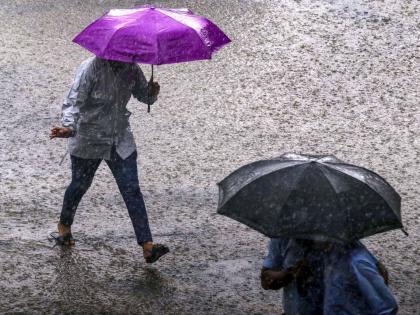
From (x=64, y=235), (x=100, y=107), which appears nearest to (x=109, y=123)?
(x=100, y=107)

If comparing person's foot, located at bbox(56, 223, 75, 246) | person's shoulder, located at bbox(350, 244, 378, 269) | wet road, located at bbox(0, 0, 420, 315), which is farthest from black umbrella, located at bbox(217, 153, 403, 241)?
person's foot, located at bbox(56, 223, 75, 246)

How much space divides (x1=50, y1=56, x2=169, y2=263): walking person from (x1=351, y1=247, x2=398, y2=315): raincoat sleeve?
251 cm

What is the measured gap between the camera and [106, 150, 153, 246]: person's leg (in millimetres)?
5906

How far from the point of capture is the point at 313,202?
3.67 m

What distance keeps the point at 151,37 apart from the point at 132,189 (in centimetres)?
122

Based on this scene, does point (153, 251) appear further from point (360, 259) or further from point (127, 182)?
point (360, 259)


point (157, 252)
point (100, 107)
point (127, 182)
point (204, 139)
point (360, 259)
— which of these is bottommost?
point (204, 139)

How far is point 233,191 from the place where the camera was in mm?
3879

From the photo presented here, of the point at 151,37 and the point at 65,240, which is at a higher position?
the point at 151,37

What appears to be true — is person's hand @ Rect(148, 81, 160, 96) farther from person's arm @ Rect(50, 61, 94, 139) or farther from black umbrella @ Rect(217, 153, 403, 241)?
black umbrella @ Rect(217, 153, 403, 241)

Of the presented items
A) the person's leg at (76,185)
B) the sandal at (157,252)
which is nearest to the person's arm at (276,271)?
the sandal at (157,252)

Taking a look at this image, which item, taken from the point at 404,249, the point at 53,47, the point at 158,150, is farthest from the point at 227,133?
the point at 53,47

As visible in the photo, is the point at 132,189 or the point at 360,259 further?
the point at 132,189

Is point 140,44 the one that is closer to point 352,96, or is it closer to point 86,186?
point 86,186
